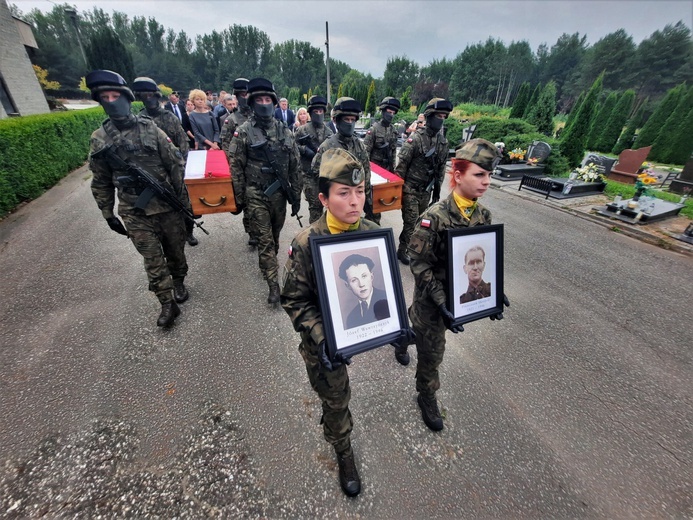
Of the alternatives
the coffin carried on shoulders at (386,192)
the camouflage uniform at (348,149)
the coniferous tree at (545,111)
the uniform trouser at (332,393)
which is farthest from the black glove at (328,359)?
the coniferous tree at (545,111)

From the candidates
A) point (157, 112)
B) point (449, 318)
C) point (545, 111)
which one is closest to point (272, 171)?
point (449, 318)

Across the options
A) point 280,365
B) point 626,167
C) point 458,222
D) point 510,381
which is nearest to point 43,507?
point 280,365

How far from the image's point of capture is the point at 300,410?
2.66 metres

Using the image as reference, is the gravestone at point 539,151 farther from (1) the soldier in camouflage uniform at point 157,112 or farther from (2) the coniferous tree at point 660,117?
(1) the soldier in camouflage uniform at point 157,112

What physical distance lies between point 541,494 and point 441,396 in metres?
0.94

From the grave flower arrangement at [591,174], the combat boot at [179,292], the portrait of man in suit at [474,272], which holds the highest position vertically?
the portrait of man in suit at [474,272]

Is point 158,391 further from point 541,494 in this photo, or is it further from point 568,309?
point 568,309

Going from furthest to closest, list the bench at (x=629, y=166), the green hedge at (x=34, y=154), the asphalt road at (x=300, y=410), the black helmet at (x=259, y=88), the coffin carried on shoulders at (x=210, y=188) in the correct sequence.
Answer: the bench at (x=629, y=166), the green hedge at (x=34, y=154), the coffin carried on shoulders at (x=210, y=188), the black helmet at (x=259, y=88), the asphalt road at (x=300, y=410)

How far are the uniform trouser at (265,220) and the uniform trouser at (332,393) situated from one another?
2.19 metres

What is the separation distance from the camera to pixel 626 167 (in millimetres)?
10875

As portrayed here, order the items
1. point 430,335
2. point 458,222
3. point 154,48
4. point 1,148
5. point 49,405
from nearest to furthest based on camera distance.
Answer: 1. point 458,222
2. point 430,335
3. point 49,405
4. point 1,148
5. point 154,48

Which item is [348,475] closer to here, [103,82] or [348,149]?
[348,149]

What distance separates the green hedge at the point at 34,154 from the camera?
250 inches

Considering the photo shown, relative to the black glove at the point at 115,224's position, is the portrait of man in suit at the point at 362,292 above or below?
above
